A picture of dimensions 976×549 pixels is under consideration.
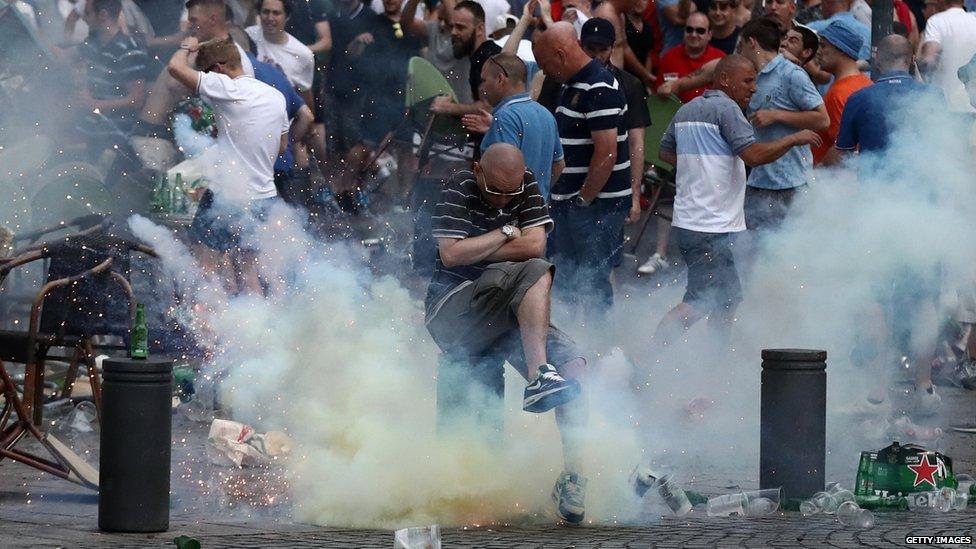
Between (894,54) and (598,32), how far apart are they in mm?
1789

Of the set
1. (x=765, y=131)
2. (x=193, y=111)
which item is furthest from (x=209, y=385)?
(x=765, y=131)

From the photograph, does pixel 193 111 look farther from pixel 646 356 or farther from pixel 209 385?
pixel 646 356

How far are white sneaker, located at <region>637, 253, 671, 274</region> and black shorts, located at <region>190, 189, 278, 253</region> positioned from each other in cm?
326

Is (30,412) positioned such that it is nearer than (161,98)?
Yes

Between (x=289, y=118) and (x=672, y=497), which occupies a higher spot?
(x=289, y=118)

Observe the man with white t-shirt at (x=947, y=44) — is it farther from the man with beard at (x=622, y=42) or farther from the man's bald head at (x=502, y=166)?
the man's bald head at (x=502, y=166)

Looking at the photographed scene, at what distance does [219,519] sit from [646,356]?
11.8 ft

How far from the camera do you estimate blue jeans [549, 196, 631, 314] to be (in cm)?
1037

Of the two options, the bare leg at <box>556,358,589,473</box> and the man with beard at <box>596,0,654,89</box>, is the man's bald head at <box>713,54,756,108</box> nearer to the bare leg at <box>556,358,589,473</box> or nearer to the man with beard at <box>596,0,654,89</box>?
the man with beard at <box>596,0,654,89</box>

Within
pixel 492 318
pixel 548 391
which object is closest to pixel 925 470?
pixel 548 391

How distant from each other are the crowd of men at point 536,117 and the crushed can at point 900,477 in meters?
1.40

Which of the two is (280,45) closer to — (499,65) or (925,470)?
(499,65)

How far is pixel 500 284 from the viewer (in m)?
7.26

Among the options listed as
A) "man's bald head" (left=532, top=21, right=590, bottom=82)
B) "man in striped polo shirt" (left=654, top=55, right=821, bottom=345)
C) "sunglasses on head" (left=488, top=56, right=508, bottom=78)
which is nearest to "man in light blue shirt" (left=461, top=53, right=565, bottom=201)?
"sunglasses on head" (left=488, top=56, right=508, bottom=78)
